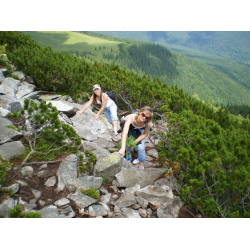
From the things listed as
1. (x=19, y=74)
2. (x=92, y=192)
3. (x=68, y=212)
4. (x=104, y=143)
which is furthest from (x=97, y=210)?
(x=19, y=74)

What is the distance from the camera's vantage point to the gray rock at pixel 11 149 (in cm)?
378

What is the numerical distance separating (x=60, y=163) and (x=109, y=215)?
5.68ft

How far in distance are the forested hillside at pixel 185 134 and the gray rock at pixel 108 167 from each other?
132 centimetres

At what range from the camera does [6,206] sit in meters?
2.86

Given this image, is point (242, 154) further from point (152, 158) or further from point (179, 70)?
point (179, 70)

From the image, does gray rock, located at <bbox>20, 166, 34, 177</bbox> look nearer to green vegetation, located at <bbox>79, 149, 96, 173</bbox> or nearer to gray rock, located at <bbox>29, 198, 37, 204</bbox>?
gray rock, located at <bbox>29, 198, 37, 204</bbox>

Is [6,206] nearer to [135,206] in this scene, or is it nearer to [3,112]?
[135,206]

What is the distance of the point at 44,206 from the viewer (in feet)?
10.5

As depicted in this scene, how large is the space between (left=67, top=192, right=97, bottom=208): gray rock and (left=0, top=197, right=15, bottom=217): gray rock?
98cm

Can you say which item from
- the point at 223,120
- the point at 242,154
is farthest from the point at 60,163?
the point at 223,120

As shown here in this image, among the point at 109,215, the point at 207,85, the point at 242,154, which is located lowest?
the point at 207,85

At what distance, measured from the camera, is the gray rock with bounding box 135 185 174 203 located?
3890mm

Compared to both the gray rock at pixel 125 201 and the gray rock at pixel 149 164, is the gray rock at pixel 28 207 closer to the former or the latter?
the gray rock at pixel 125 201

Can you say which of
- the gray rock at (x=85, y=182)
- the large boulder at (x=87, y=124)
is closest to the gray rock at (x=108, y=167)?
the gray rock at (x=85, y=182)
